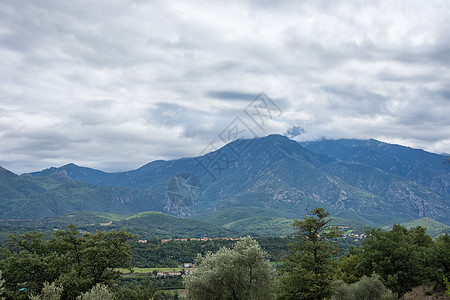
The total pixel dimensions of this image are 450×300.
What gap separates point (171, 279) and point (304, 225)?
110046mm

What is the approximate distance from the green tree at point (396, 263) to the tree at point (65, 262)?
127 feet

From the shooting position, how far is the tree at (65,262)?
41469 mm

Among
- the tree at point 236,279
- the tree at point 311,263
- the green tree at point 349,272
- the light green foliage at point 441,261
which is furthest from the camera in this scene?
the green tree at point 349,272

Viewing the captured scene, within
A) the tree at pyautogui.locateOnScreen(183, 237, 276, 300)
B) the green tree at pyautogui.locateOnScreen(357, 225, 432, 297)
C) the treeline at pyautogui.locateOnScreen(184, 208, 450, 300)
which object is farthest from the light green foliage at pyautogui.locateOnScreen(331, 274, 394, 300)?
the tree at pyautogui.locateOnScreen(183, 237, 276, 300)

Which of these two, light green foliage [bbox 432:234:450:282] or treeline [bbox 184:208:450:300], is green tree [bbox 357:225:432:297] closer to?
treeline [bbox 184:208:450:300]

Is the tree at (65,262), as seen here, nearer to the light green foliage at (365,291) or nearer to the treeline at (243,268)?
the treeline at (243,268)

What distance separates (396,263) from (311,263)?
1986 centimetres

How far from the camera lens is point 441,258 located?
2008 inches

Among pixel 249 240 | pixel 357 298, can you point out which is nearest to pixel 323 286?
pixel 357 298

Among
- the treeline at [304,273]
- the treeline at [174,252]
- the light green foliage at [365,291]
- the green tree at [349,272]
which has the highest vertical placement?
the treeline at [304,273]

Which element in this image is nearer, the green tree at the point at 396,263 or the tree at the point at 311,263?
the tree at the point at 311,263

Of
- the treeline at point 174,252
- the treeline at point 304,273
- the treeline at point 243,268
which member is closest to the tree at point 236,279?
the treeline at point 304,273

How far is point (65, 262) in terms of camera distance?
4441 centimetres

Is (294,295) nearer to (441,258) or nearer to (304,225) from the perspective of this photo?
(304,225)
